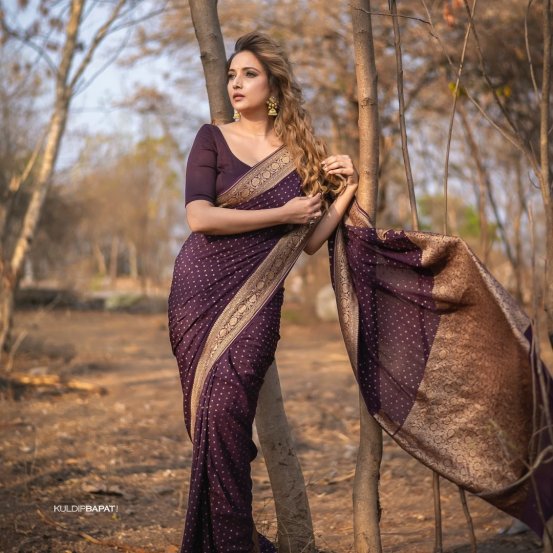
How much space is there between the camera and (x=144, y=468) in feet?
15.2

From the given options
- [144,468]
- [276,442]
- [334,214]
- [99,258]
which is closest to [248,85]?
[334,214]

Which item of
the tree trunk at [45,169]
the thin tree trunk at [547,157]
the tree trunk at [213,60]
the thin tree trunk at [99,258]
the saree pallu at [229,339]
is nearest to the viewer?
the thin tree trunk at [547,157]

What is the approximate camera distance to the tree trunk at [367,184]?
102 inches

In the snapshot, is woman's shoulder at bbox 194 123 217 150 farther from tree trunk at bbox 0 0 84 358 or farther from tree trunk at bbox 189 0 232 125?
tree trunk at bbox 0 0 84 358

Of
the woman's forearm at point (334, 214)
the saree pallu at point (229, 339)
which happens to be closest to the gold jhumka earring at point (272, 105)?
the saree pallu at point (229, 339)

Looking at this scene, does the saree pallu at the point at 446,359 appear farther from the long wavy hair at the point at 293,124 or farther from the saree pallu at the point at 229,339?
the saree pallu at the point at 229,339

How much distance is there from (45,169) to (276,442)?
5744 mm

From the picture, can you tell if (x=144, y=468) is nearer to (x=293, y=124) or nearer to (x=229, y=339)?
(x=229, y=339)

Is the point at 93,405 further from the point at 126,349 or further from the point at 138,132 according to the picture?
the point at 138,132

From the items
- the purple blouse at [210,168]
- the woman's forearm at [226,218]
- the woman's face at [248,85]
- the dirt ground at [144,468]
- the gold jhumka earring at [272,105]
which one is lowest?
the dirt ground at [144,468]

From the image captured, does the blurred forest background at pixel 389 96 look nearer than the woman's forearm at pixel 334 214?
No

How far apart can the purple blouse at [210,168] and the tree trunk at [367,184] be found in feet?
1.35

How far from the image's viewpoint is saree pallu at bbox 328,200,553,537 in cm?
238

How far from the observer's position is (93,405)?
21.1ft
